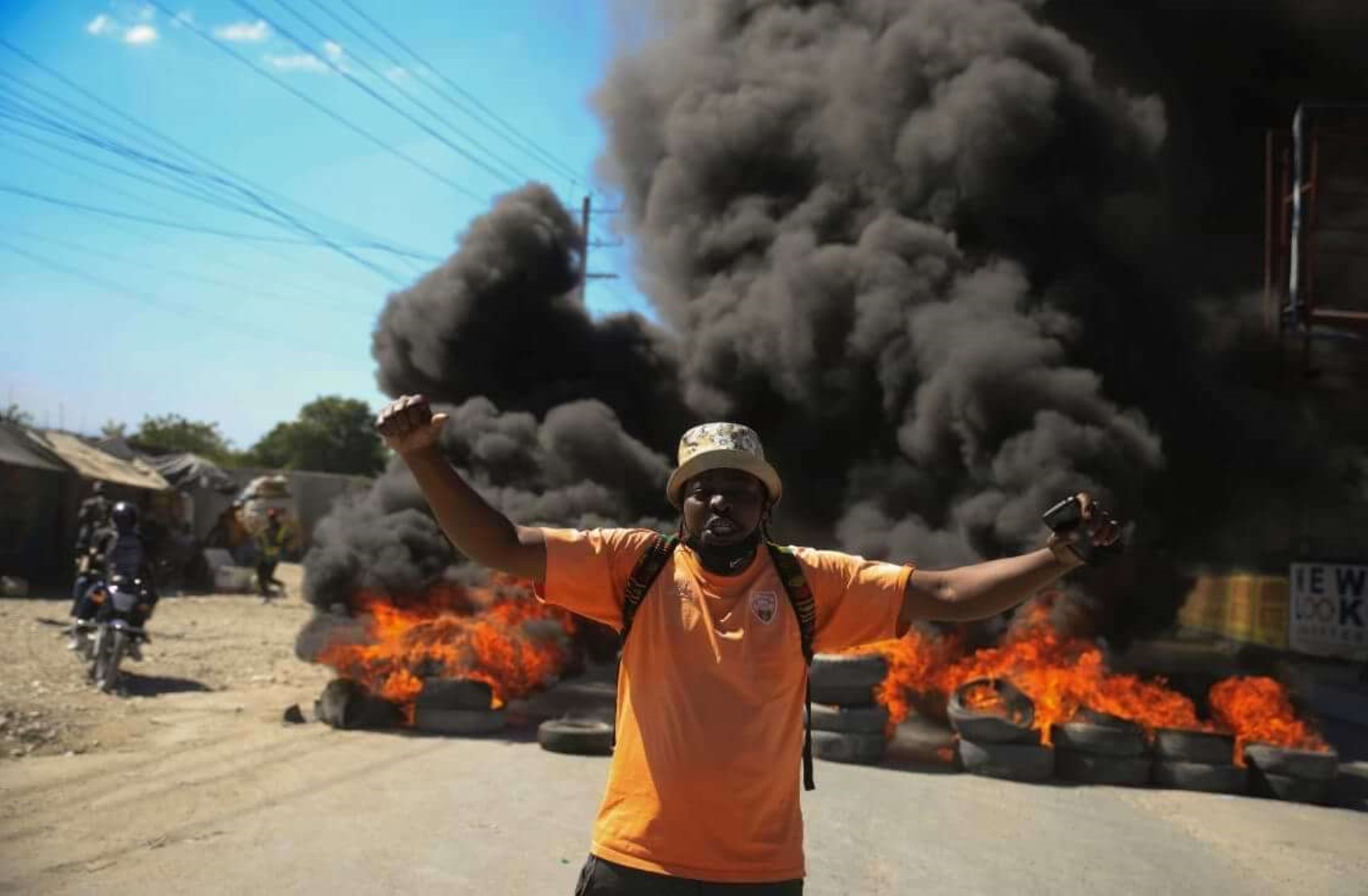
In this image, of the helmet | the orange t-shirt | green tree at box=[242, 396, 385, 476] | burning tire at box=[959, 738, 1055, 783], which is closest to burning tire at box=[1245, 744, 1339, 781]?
burning tire at box=[959, 738, 1055, 783]

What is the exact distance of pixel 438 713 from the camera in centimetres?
952

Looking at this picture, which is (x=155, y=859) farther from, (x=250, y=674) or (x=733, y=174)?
(x=733, y=174)

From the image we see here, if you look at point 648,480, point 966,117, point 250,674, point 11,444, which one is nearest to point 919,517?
point 648,480

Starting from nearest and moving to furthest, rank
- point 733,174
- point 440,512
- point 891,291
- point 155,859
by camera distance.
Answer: point 440,512, point 155,859, point 891,291, point 733,174

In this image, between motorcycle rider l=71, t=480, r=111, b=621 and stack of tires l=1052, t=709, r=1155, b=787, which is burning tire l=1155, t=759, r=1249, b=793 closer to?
stack of tires l=1052, t=709, r=1155, b=787

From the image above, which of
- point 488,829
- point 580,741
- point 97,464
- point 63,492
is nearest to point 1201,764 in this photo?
point 580,741

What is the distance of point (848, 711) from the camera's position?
9172 mm

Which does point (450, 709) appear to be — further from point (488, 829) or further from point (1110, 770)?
point (1110, 770)

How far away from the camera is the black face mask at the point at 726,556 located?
108 inches

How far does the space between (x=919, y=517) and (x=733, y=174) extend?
829cm

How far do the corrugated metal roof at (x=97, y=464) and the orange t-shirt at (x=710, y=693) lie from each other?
19.6m

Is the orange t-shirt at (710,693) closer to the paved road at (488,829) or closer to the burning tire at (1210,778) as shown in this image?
the paved road at (488,829)

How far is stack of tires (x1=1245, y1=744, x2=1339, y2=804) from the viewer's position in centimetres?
834

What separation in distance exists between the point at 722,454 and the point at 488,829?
4.18 m
